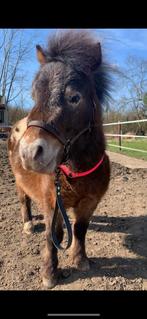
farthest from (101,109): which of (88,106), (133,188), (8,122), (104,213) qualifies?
(8,122)

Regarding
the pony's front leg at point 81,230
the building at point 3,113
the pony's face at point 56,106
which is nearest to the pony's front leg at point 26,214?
the pony's front leg at point 81,230

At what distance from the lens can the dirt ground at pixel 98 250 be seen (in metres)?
3.17

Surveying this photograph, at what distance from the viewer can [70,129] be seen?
2.62 metres

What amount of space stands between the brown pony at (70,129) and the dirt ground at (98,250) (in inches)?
7.3

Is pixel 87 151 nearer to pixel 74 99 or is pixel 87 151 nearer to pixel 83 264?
pixel 74 99

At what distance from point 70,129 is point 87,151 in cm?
41

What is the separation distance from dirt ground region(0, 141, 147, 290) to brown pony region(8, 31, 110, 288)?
0.18 meters

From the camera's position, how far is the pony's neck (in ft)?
9.41

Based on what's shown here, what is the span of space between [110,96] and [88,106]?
0.64m

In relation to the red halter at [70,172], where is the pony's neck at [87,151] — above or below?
above

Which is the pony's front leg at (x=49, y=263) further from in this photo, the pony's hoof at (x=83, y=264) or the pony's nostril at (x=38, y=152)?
the pony's nostril at (x=38, y=152)

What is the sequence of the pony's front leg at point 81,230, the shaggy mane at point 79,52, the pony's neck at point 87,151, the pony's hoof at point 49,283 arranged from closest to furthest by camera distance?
the shaggy mane at point 79,52 < the pony's neck at point 87,151 < the pony's hoof at point 49,283 < the pony's front leg at point 81,230

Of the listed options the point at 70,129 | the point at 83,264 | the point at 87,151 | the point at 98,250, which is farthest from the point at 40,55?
the point at 98,250
